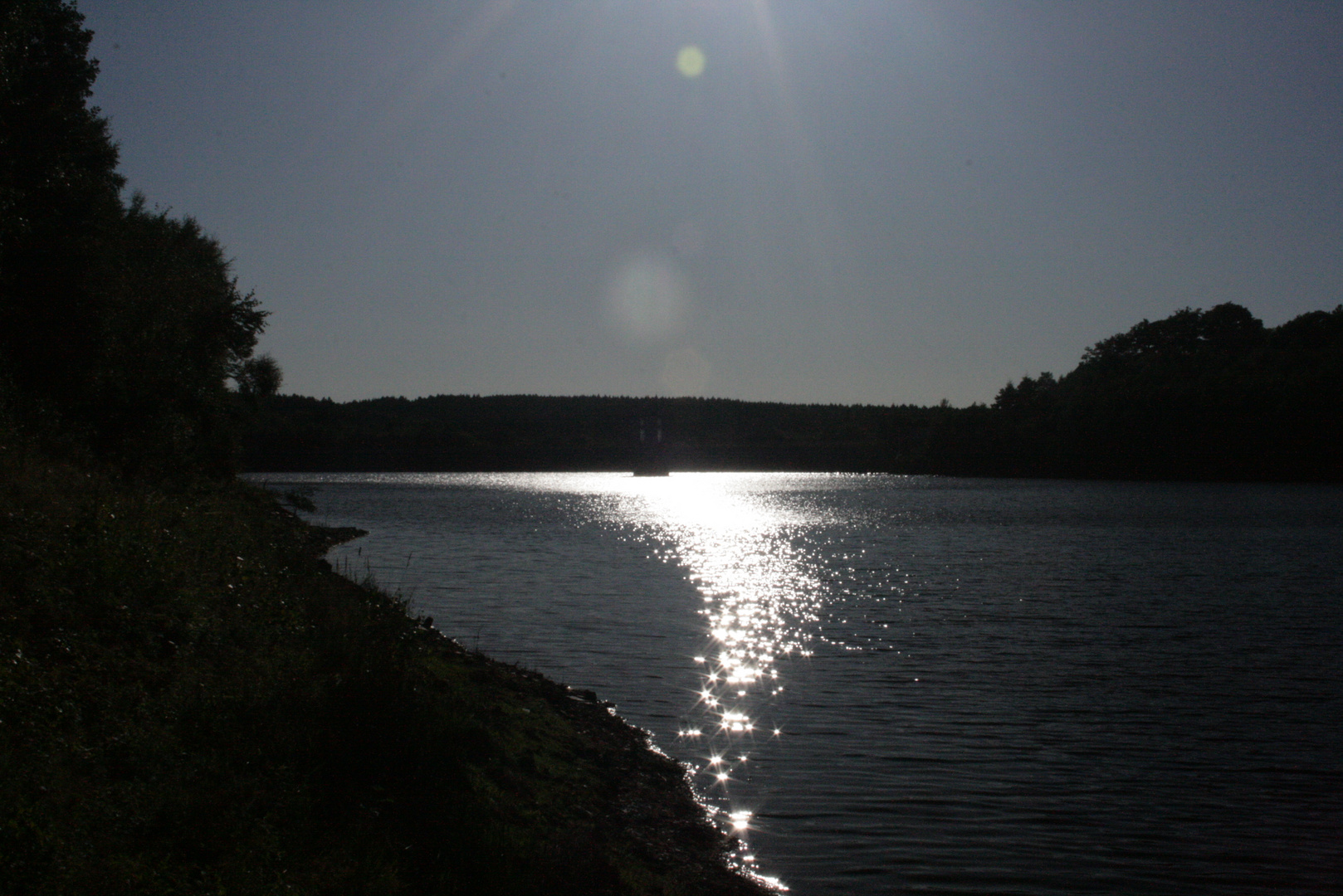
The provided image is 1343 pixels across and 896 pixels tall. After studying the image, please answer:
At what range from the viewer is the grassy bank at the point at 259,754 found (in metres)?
7.07

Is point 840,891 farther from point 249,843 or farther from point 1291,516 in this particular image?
point 1291,516

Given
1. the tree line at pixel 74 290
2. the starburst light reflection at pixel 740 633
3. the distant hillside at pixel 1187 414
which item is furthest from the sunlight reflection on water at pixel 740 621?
the distant hillside at pixel 1187 414

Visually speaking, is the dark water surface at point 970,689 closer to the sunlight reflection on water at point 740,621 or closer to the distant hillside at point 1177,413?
the sunlight reflection on water at point 740,621

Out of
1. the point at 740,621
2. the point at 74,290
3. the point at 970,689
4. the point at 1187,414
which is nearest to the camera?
the point at 970,689

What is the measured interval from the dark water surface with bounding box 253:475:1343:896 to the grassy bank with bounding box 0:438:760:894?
6.73 feet

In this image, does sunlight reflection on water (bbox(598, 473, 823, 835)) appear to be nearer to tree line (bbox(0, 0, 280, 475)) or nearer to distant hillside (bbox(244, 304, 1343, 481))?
tree line (bbox(0, 0, 280, 475))

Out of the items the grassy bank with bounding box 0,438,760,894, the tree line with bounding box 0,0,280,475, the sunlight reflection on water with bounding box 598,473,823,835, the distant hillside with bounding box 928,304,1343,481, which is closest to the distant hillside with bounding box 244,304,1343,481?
the distant hillside with bounding box 928,304,1343,481

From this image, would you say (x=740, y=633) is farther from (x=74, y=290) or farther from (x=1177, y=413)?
(x=1177, y=413)

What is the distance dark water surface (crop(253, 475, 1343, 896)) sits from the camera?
10.8 meters

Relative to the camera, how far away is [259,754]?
28.2ft

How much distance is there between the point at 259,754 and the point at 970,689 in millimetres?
13166

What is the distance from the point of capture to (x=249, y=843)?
24.2 feet

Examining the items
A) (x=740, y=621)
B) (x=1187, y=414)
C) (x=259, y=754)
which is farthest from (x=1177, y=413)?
(x=259, y=754)

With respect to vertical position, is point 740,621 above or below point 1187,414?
below
